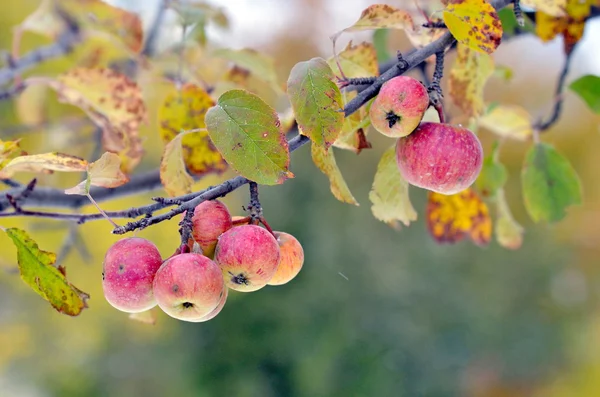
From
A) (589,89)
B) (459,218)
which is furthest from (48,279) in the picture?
(589,89)

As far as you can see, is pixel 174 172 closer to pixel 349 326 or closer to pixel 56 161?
pixel 56 161

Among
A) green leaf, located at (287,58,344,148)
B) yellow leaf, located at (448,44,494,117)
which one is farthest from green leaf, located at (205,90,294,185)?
yellow leaf, located at (448,44,494,117)

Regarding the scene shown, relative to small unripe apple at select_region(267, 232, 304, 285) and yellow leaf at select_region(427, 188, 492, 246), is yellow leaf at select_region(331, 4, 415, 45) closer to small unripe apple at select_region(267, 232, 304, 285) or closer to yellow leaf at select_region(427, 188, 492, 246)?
small unripe apple at select_region(267, 232, 304, 285)

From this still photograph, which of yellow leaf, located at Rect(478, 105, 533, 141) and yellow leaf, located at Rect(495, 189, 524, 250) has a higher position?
yellow leaf, located at Rect(478, 105, 533, 141)

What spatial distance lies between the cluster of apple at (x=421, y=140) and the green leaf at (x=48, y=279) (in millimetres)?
261

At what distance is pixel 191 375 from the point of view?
3.81 meters

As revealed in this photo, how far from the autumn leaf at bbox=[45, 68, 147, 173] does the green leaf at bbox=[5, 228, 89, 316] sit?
0.77 ft

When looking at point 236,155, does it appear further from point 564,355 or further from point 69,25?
point 564,355

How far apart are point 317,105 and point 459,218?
0.45 meters

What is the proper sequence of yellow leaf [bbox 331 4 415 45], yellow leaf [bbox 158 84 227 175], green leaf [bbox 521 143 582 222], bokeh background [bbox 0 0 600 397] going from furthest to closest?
1. bokeh background [bbox 0 0 600 397]
2. green leaf [bbox 521 143 582 222]
3. yellow leaf [bbox 158 84 227 175]
4. yellow leaf [bbox 331 4 415 45]

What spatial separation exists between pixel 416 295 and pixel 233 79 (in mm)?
3550

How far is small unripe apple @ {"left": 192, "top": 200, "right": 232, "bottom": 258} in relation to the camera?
1.26 ft

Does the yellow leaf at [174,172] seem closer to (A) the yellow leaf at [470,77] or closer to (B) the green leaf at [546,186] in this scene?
(A) the yellow leaf at [470,77]

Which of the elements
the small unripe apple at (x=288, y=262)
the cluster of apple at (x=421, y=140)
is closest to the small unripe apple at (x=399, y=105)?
the cluster of apple at (x=421, y=140)
